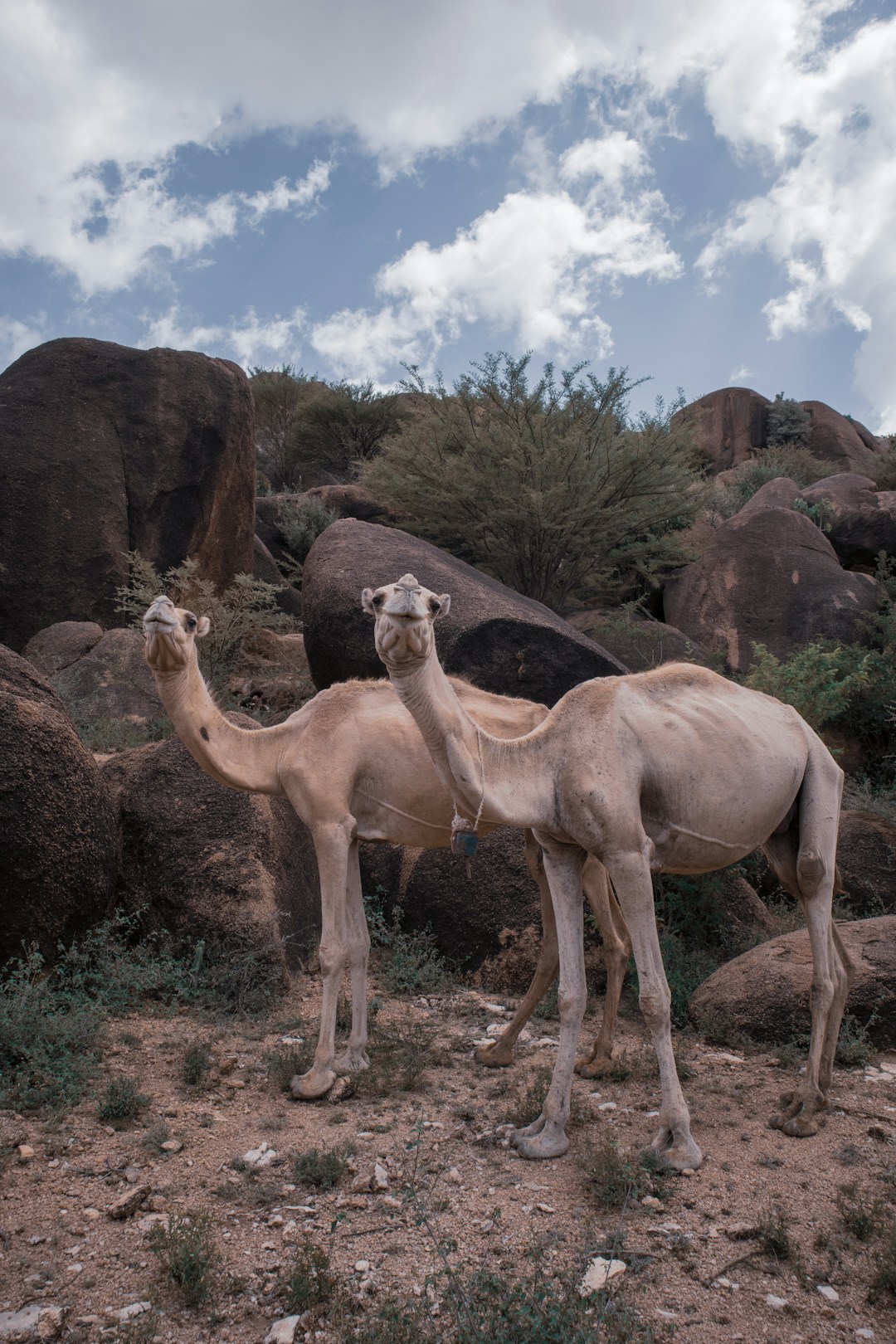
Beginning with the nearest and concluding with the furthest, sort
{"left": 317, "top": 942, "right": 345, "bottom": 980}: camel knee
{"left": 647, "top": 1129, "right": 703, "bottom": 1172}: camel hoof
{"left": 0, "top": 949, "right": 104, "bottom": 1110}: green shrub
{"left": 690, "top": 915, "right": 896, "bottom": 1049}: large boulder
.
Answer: {"left": 647, "top": 1129, "right": 703, "bottom": 1172}: camel hoof < {"left": 0, "top": 949, "right": 104, "bottom": 1110}: green shrub < {"left": 317, "top": 942, "right": 345, "bottom": 980}: camel knee < {"left": 690, "top": 915, "right": 896, "bottom": 1049}: large boulder

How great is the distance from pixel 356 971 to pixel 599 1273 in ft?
8.56

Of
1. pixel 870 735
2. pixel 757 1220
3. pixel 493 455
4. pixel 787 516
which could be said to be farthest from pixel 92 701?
pixel 787 516

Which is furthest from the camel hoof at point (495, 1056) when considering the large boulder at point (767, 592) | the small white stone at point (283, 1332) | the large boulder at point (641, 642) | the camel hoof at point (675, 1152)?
the large boulder at point (767, 592)

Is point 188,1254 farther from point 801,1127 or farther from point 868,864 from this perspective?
point 868,864

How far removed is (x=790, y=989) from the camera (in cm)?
574

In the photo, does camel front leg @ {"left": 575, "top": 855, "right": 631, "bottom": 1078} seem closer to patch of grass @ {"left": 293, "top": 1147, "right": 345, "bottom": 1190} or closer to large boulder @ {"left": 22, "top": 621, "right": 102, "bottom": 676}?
patch of grass @ {"left": 293, "top": 1147, "right": 345, "bottom": 1190}

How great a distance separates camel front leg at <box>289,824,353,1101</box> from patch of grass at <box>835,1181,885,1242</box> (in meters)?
2.60

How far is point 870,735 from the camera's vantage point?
1134 cm

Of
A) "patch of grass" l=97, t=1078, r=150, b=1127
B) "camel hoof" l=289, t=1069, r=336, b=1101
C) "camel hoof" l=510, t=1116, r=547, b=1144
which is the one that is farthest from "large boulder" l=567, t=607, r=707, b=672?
"patch of grass" l=97, t=1078, r=150, b=1127

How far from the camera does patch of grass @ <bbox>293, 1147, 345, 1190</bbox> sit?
4020 mm

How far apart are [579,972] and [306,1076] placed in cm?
164

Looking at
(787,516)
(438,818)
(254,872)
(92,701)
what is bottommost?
(254,872)

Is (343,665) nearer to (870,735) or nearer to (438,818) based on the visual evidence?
(438,818)

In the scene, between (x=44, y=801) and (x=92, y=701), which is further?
(x=92, y=701)
